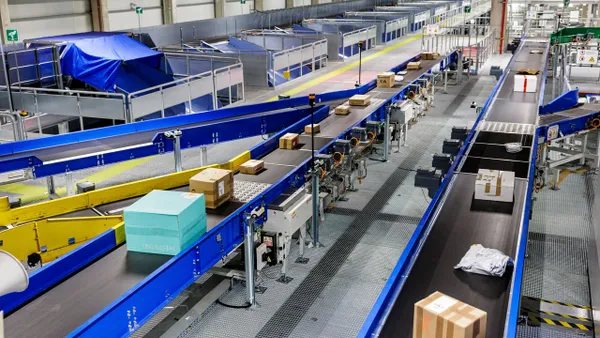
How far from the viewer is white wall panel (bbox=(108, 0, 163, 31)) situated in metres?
20.8

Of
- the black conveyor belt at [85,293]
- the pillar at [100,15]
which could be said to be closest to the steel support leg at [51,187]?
the black conveyor belt at [85,293]

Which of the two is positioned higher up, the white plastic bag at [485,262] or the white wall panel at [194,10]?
the white wall panel at [194,10]

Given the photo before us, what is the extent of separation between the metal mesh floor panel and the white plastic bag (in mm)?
1864

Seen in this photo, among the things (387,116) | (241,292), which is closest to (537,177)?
(387,116)

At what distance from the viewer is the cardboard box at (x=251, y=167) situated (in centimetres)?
711

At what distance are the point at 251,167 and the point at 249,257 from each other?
52.9 inches

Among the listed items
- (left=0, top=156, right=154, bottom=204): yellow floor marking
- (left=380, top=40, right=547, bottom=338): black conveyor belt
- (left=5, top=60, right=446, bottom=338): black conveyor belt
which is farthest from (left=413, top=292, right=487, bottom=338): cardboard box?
(left=0, top=156, right=154, bottom=204): yellow floor marking

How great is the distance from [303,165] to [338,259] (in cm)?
140

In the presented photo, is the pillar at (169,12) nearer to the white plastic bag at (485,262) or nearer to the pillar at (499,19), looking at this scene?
the pillar at (499,19)

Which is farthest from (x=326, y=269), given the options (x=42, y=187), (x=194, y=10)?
(x=194, y=10)

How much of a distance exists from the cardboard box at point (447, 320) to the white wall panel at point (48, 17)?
16399mm

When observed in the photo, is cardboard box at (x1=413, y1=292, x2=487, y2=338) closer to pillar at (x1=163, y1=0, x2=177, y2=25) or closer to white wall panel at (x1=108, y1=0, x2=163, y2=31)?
white wall panel at (x1=108, y1=0, x2=163, y2=31)

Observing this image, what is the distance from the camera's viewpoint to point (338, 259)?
7.73m

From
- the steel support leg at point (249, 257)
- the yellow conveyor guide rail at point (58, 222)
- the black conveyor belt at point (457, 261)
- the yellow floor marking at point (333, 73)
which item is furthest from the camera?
the yellow floor marking at point (333, 73)
